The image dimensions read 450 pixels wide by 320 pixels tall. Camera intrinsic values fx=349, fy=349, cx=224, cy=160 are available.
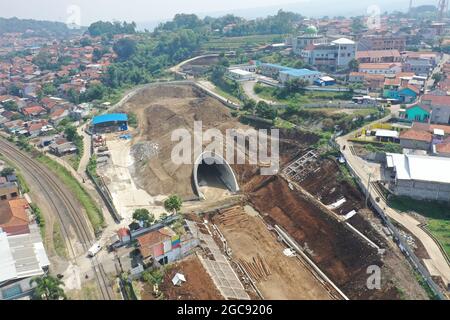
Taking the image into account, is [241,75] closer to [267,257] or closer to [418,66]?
[418,66]

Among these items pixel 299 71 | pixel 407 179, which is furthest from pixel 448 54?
pixel 407 179

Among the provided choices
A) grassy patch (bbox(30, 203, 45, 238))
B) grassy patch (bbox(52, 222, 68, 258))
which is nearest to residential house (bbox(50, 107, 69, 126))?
grassy patch (bbox(30, 203, 45, 238))

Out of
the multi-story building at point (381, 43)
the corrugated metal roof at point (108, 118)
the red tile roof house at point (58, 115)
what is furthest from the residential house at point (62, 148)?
the multi-story building at point (381, 43)

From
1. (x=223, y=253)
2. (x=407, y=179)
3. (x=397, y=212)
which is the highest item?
(x=407, y=179)

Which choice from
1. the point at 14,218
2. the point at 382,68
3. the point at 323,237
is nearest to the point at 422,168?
the point at 323,237

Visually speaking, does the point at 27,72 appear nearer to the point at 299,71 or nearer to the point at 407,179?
the point at 299,71

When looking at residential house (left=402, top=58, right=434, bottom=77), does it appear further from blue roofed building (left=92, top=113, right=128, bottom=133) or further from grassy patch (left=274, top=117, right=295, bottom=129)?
blue roofed building (left=92, top=113, right=128, bottom=133)

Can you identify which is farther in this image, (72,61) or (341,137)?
(72,61)
